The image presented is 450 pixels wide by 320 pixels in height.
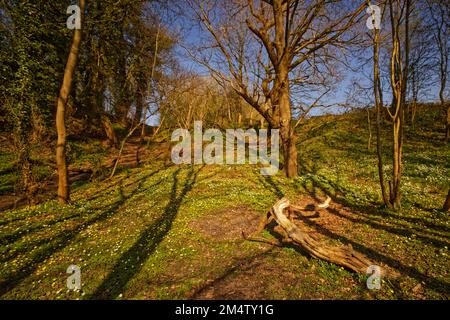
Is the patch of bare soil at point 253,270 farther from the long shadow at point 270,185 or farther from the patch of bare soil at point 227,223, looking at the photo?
the long shadow at point 270,185

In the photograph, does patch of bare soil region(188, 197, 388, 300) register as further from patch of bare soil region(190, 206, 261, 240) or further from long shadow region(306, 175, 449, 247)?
long shadow region(306, 175, 449, 247)

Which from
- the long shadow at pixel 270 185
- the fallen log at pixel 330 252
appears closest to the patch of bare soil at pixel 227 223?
the fallen log at pixel 330 252

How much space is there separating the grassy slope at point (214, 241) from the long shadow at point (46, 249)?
4cm

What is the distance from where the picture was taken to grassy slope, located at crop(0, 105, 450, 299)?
5.51 metres

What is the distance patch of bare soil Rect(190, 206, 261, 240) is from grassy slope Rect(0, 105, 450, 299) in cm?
4

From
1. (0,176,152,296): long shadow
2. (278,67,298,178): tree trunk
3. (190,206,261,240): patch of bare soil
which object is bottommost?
(0,176,152,296): long shadow

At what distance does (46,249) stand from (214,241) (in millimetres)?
5384

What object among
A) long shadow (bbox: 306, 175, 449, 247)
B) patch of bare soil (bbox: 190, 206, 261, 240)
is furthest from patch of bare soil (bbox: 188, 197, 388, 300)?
long shadow (bbox: 306, 175, 449, 247)

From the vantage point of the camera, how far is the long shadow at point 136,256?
561 cm

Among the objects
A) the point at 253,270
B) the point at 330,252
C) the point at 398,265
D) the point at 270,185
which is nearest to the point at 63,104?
the point at 270,185

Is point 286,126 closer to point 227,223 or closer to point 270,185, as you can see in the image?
point 270,185

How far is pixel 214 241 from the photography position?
7812 millimetres
